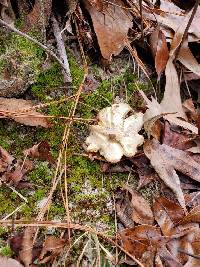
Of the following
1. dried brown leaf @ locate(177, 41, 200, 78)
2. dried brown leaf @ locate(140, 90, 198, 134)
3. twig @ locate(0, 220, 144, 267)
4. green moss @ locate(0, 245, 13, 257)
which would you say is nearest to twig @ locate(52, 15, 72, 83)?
dried brown leaf @ locate(140, 90, 198, 134)

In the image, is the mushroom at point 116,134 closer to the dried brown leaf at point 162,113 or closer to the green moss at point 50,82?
the dried brown leaf at point 162,113

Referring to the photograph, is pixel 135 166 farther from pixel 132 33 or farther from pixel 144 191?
pixel 132 33

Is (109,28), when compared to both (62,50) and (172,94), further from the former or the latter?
(172,94)

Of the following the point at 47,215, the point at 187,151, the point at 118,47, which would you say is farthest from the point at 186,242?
the point at 118,47

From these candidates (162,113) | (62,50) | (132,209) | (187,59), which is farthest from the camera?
(187,59)

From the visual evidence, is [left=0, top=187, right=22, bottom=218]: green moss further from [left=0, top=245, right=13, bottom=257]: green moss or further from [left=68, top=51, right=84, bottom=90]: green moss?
[left=68, top=51, right=84, bottom=90]: green moss

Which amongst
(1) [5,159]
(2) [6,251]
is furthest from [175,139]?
(2) [6,251]

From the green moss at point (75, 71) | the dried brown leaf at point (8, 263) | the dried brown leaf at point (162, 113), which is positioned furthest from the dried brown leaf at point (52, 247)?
the green moss at point (75, 71)
